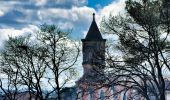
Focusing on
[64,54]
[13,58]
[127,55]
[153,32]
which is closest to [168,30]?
[153,32]

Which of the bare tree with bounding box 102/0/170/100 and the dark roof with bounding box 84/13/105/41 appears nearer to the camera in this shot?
the bare tree with bounding box 102/0/170/100

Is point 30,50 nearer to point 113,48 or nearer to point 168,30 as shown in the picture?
point 113,48

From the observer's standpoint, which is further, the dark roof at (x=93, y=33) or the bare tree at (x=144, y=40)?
the dark roof at (x=93, y=33)

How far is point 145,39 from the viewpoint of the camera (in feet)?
103

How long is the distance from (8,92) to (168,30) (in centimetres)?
1725

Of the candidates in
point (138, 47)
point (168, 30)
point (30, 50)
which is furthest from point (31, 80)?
point (168, 30)

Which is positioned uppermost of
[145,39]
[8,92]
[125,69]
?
[145,39]

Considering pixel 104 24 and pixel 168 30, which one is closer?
pixel 168 30

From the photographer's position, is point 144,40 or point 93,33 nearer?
point 144,40

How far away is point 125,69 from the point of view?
32.4 metres

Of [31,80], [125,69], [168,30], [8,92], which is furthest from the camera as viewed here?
[8,92]

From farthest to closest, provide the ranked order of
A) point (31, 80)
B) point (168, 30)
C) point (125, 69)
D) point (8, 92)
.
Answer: point (8, 92), point (31, 80), point (125, 69), point (168, 30)

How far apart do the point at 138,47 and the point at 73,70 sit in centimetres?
957

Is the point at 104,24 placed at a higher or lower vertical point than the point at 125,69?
higher
